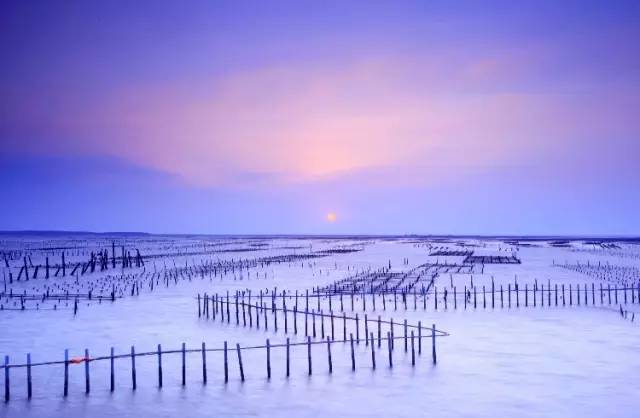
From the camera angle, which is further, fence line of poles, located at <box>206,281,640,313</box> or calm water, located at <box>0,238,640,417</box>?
fence line of poles, located at <box>206,281,640,313</box>

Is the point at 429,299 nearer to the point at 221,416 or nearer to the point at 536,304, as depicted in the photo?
the point at 536,304

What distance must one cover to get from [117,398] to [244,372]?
4177 millimetres

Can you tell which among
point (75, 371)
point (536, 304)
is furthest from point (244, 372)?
point (536, 304)

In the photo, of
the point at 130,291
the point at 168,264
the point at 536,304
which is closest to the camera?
the point at 536,304

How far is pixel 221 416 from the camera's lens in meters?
16.3

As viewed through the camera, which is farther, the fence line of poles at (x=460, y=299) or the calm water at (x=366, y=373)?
the fence line of poles at (x=460, y=299)

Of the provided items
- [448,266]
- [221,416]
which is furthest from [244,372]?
[448,266]

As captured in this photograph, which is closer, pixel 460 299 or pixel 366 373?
pixel 366 373

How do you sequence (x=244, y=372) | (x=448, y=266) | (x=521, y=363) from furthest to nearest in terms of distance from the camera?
(x=448, y=266) → (x=521, y=363) → (x=244, y=372)

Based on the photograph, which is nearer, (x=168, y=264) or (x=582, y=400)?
(x=582, y=400)

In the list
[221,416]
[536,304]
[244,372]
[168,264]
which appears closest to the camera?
[221,416]

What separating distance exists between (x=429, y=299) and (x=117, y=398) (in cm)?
2331

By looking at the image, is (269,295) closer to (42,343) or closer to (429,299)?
(429,299)

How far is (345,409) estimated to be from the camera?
16719 millimetres
